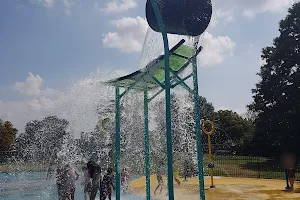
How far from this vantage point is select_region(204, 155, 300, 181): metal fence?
2003 centimetres

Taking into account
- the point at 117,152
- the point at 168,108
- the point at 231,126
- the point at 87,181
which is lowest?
the point at 87,181

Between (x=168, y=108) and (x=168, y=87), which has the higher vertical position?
(x=168, y=87)

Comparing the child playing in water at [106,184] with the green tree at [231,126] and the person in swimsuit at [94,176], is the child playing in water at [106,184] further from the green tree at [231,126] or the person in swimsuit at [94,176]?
the green tree at [231,126]

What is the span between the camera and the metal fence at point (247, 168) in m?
20.0

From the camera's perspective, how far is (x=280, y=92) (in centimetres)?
2895

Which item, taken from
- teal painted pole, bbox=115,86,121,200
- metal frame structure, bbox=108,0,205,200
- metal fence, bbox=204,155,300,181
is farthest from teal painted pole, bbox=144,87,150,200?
metal fence, bbox=204,155,300,181

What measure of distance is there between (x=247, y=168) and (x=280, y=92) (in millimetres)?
8390

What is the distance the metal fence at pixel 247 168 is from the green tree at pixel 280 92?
6.93ft

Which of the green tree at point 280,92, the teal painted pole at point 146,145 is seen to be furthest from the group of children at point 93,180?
the green tree at point 280,92

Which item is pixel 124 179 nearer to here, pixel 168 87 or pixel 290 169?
pixel 290 169

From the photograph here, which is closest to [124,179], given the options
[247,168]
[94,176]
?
[94,176]

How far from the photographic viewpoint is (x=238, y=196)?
11.1 metres

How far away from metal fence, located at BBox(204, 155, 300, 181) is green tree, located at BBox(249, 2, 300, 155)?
83.1 inches

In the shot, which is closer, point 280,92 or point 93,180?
point 93,180
